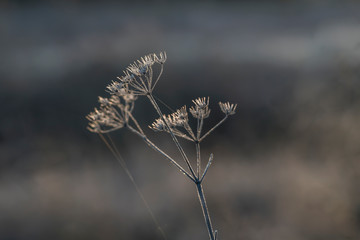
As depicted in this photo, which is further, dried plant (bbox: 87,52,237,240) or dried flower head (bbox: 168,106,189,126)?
dried flower head (bbox: 168,106,189,126)

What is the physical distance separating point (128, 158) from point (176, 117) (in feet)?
22.5

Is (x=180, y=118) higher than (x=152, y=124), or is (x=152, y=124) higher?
(x=180, y=118)

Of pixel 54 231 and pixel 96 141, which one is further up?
pixel 96 141

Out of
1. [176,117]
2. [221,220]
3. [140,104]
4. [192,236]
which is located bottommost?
[176,117]

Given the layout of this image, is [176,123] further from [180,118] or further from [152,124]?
[152,124]

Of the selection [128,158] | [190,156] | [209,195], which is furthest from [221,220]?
[128,158]

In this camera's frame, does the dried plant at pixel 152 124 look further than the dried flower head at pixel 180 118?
No

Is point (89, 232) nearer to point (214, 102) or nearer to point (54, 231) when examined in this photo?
point (54, 231)

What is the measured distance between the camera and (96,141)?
1008 centimetres

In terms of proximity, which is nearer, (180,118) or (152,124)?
(152,124)

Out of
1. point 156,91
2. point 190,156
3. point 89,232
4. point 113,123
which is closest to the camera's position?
Answer: point 113,123

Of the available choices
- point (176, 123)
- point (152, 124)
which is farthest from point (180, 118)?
point (152, 124)

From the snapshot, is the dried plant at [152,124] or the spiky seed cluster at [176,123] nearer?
the dried plant at [152,124]

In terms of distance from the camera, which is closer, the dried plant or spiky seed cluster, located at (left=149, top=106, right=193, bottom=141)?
the dried plant
